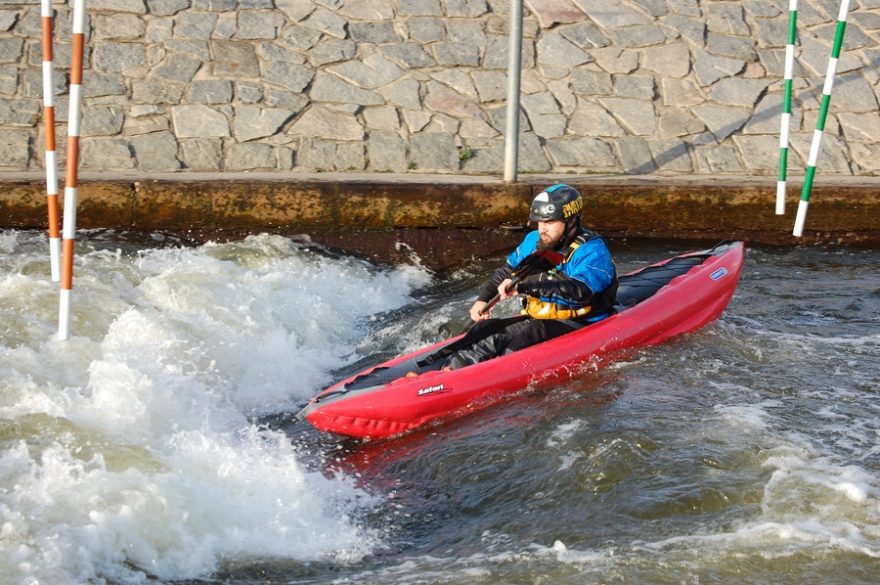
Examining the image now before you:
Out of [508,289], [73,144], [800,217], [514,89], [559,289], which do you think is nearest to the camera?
[73,144]

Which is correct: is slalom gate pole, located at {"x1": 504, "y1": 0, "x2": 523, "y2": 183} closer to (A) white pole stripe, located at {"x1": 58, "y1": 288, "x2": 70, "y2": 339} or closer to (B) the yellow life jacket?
(B) the yellow life jacket

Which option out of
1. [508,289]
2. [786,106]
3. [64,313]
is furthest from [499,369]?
[786,106]

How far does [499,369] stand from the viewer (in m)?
5.71

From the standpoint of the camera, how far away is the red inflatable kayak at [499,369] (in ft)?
18.1

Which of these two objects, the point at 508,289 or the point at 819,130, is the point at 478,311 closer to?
the point at 508,289

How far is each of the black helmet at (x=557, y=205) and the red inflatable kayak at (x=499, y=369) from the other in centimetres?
66

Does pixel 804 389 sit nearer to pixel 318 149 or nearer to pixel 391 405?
pixel 391 405

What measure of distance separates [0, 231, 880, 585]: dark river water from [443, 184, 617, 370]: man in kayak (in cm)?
36

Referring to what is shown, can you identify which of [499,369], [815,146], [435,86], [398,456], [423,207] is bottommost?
[398,456]

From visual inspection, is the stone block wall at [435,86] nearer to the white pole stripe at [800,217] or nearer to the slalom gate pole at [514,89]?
the slalom gate pole at [514,89]

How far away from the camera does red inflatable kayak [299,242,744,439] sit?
5523 mm

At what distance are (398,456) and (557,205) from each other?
1604mm

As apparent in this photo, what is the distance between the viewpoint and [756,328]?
681 cm

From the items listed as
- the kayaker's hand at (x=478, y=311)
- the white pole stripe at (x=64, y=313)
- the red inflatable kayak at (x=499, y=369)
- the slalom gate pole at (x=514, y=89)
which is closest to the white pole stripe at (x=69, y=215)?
the white pole stripe at (x=64, y=313)
